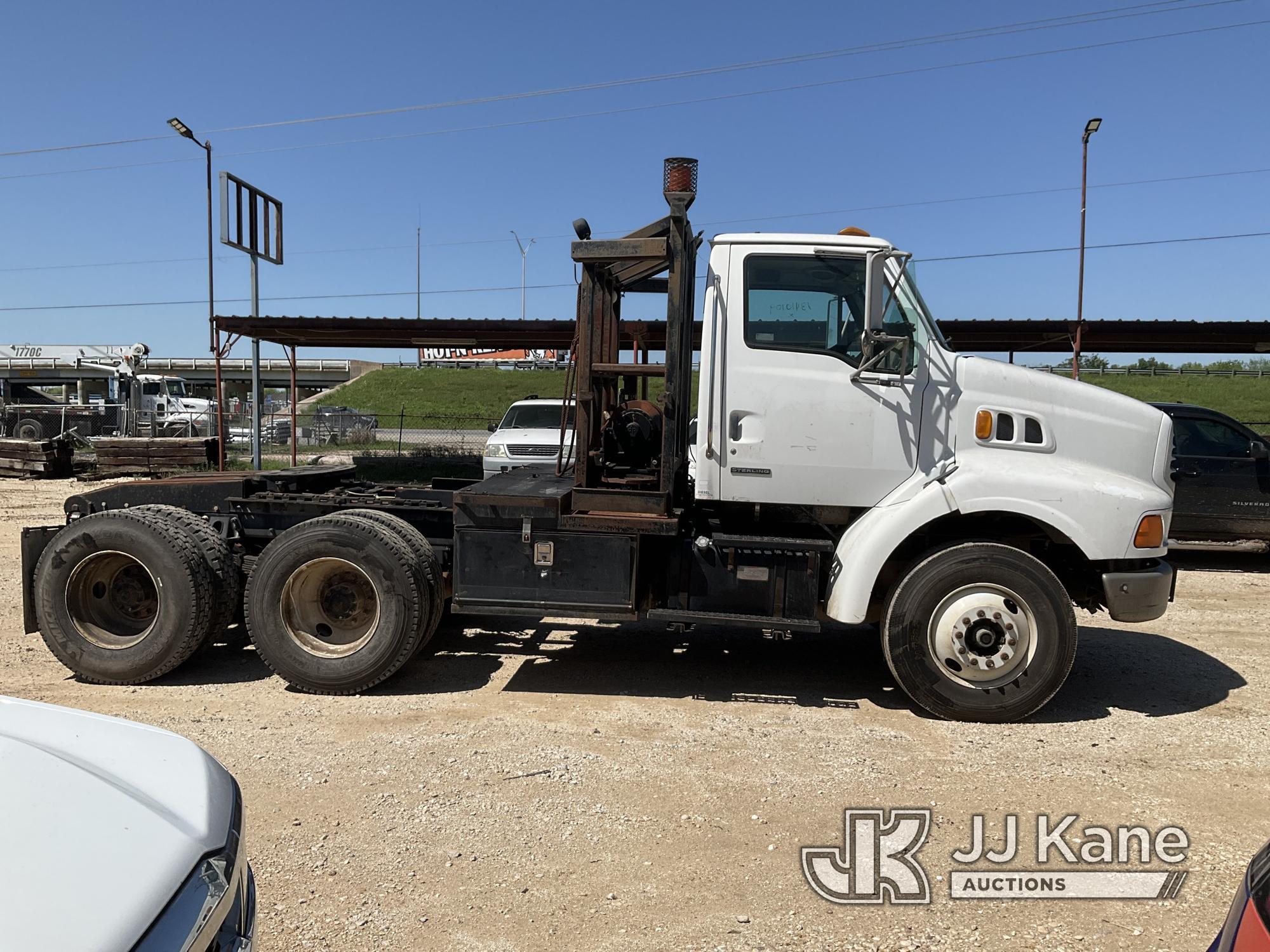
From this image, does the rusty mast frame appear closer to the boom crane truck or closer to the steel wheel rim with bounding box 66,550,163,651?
the boom crane truck

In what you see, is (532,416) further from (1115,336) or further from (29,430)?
(29,430)

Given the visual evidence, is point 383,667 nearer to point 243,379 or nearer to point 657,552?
point 657,552

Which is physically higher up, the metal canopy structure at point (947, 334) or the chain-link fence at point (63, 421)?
the metal canopy structure at point (947, 334)

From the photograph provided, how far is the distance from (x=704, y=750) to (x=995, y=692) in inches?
70.6

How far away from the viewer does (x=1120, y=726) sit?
193 inches

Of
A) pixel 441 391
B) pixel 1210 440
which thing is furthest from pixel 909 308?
pixel 441 391

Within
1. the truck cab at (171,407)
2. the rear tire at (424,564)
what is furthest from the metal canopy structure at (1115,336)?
the truck cab at (171,407)

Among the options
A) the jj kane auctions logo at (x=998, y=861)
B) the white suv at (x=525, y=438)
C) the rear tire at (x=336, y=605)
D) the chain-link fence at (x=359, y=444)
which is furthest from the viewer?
the chain-link fence at (x=359, y=444)

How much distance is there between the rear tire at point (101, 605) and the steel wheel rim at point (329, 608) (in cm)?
59

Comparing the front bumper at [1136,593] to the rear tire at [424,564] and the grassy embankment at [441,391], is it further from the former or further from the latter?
the grassy embankment at [441,391]

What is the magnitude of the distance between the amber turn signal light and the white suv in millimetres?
8504

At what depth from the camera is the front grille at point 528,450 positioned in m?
13.1

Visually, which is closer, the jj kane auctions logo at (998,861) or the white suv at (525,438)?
the jj kane auctions logo at (998,861)

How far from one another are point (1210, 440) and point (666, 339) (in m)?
8.10
